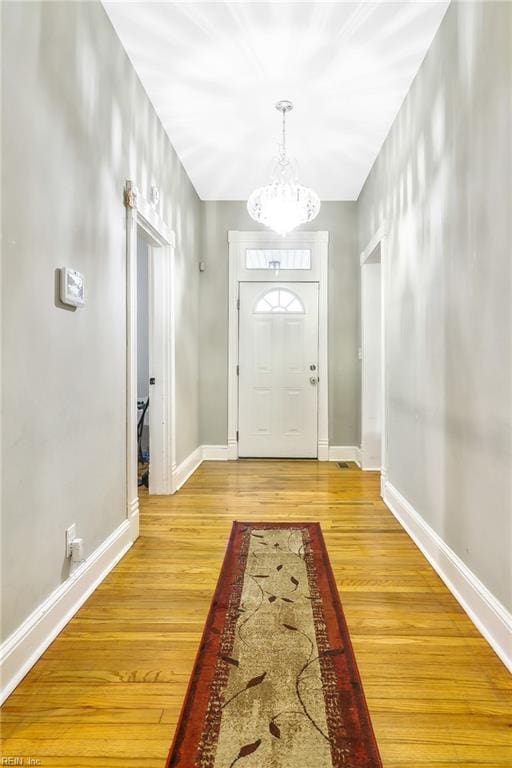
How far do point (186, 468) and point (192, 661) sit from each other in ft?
8.24

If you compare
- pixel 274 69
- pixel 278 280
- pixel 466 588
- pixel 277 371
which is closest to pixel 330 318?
pixel 278 280

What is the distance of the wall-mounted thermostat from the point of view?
66.4 inches

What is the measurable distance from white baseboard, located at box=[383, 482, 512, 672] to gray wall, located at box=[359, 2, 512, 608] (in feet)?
0.16

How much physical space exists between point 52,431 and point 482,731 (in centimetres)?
171

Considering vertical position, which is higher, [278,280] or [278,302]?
[278,280]

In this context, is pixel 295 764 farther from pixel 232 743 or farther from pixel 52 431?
pixel 52 431

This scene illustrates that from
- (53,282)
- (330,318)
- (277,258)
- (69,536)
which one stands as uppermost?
(277,258)

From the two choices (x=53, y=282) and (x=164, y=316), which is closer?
(x=53, y=282)

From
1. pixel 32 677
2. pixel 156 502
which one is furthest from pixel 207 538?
pixel 32 677

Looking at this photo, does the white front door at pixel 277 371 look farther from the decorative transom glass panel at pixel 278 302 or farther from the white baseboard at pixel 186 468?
the white baseboard at pixel 186 468

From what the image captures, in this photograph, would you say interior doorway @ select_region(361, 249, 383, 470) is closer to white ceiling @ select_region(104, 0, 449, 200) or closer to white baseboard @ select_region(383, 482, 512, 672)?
white ceiling @ select_region(104, 0, 449, 200)

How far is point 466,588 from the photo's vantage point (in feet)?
5.99

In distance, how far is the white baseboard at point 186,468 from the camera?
358 cm

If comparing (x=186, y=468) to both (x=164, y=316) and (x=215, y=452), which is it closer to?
(x=215, y=452)
